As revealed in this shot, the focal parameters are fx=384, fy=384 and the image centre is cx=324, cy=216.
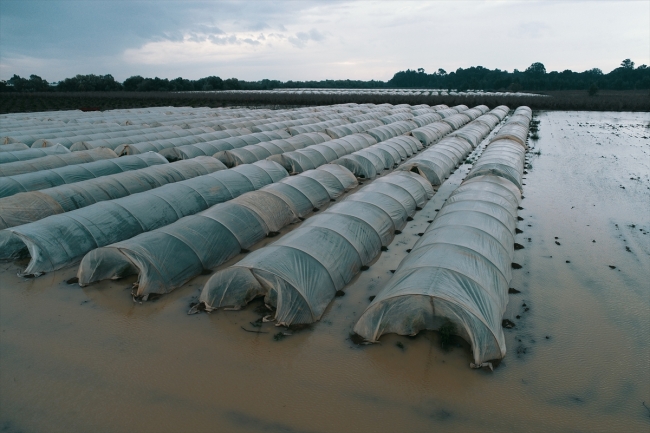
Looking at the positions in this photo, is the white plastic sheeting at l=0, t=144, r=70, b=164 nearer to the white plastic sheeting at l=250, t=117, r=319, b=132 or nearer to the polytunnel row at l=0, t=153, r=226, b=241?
the polytunnel row at l=0, t=153, r=226, b=241

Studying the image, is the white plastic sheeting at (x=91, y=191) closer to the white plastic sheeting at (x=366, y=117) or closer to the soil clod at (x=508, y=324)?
the soil clod at (x=508, y=324)

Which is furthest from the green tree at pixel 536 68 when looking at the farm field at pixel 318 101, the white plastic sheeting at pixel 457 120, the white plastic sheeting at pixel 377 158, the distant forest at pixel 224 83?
the white plastic sheeting at pixel 377 158

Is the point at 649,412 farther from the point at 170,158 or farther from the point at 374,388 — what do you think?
the point at 170,158

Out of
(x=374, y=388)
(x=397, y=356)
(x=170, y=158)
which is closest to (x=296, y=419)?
(x=374, y=388)

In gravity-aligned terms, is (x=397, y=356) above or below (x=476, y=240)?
below

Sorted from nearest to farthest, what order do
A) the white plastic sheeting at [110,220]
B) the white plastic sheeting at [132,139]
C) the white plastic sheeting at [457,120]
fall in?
the white plastic sheeting at [110,220] < the white plastic sheeting at [132,139] < the white plastic sheeting at [457,120]
